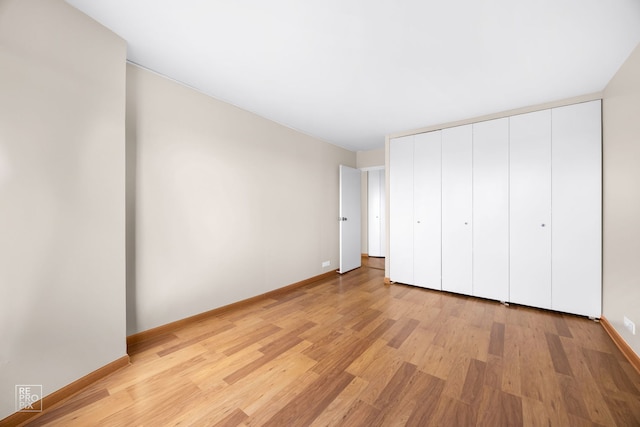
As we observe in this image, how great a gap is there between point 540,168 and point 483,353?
245cm

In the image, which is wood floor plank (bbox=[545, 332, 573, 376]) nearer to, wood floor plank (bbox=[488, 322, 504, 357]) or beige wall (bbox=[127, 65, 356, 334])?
wood floor plank (bbox=[488, 322, 504, 357])

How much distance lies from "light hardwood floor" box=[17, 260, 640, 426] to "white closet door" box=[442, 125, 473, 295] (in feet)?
2.65

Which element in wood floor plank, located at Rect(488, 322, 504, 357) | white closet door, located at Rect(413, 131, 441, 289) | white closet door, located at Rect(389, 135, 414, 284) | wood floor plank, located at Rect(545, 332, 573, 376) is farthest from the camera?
white closet door, located at Rect(389, 135, 414, 284)

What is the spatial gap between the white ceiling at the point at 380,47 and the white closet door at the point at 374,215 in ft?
11.1

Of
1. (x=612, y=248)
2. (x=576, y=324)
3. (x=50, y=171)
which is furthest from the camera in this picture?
(x=576, y=324)

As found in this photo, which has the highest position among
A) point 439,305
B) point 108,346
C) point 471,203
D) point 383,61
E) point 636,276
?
point 383,61

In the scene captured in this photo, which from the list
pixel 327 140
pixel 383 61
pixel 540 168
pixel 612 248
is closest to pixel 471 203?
pixel 540 168

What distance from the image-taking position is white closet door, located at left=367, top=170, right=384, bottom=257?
6.30m

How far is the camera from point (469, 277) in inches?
135

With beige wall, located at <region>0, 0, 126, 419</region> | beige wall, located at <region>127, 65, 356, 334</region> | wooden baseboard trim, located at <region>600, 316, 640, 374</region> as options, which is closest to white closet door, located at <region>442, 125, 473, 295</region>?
wooden baseboard trim, located at <region>600, 316, 640, 374</region>

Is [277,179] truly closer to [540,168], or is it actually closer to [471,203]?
[471,203]

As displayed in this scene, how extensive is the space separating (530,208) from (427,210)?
1.26m

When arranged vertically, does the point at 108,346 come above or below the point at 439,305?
above

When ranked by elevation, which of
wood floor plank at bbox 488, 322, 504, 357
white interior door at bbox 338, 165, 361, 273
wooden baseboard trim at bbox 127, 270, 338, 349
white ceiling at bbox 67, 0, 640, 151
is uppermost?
white ceiling at bbox 67, 0, 640, 151
